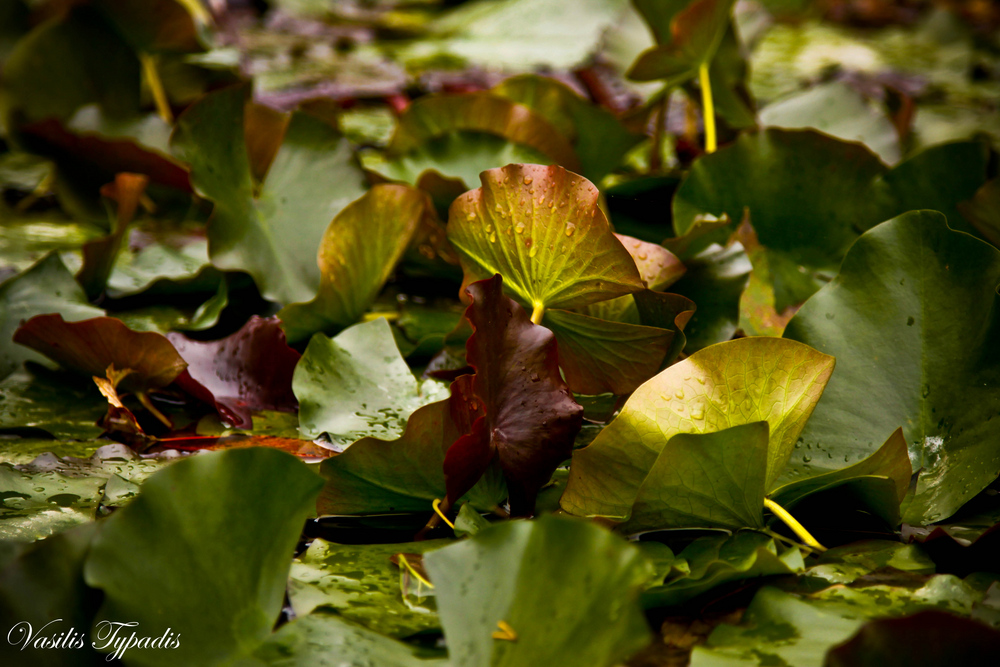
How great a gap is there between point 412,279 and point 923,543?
55 cm

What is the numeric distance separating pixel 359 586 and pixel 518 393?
0.14m

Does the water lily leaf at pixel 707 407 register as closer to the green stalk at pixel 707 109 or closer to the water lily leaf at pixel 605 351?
the water lily leaf at pixel 605 351

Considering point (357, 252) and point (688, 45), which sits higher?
point (688, 45)

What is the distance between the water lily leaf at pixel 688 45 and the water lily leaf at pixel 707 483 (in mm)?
538

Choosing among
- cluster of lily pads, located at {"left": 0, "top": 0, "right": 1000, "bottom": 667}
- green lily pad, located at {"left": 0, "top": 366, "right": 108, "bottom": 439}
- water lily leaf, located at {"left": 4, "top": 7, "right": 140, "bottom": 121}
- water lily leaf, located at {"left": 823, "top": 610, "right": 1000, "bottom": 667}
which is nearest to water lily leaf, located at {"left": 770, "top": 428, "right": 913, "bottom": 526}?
cluster of lily pads, located at {"left": 0, "top": 0, "right": 1000, "bottom": 667}

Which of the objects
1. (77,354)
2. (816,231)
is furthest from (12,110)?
(816,231)

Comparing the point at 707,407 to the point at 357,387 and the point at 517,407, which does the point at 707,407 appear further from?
the point at 357,387

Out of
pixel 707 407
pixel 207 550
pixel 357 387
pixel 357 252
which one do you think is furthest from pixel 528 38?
pixel 207 550

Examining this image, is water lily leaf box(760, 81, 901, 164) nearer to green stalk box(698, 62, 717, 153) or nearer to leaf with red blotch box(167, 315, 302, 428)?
green stalk box(698, 62, 717, 153)

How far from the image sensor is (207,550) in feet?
1.25

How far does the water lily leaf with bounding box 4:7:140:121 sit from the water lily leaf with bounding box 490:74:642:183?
0.54 m

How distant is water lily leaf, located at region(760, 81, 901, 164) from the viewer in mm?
879

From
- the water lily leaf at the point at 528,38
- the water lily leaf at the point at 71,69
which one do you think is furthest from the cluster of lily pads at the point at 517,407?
the water lily leaf at the point at 528,38

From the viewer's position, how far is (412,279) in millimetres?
833
